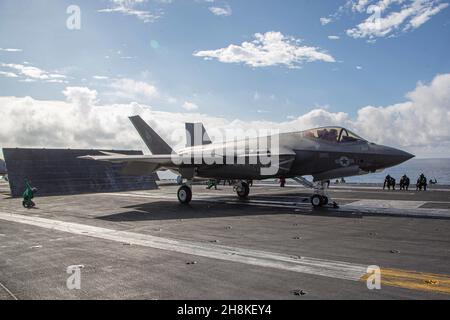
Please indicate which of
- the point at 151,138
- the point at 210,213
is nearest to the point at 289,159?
the point at 210,213

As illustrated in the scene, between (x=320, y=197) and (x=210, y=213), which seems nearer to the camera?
(x=210, y=213)

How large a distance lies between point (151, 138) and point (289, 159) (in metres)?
12.7

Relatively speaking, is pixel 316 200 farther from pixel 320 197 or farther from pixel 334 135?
pixel 334 135

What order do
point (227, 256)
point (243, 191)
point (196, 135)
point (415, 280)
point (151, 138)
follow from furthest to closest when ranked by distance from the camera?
point (196, 135) < point (151, 138) < point (243, 191) < point (227, 256) < point (415, 280)

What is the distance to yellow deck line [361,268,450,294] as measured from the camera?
6.09 meters

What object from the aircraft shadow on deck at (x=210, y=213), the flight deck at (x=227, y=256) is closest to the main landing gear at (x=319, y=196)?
the aircraft shadow on deck at (x=210, y=213)

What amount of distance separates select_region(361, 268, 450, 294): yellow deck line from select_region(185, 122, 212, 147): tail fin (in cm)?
2218

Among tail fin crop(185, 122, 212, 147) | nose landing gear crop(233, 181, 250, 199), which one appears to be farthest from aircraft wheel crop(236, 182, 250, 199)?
tail fin crop(185, 122, 212, 147)

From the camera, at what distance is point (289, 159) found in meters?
18.6

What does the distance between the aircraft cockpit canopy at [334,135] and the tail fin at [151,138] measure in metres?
12.2

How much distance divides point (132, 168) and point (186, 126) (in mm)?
9219

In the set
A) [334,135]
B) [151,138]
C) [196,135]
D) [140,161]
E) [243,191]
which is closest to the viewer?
[334,135]

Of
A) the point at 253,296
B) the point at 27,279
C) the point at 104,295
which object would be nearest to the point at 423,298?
the point at 253,296

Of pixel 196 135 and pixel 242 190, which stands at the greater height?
pixel 196 135
